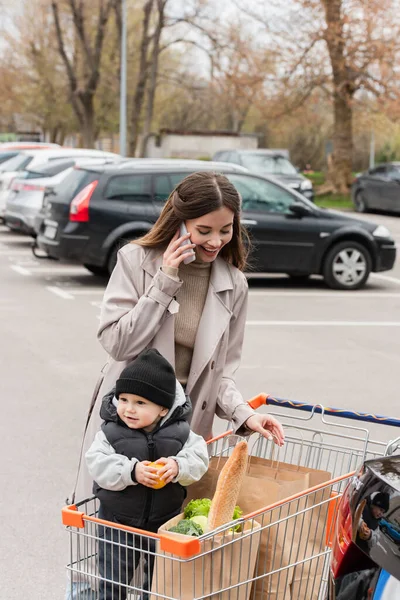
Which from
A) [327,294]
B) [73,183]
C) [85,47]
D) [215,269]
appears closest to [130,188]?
[73,183]

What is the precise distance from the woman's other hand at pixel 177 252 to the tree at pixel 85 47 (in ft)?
125

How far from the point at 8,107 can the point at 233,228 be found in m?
66.0

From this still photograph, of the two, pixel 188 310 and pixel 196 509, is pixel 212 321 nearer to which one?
pixel 188 310

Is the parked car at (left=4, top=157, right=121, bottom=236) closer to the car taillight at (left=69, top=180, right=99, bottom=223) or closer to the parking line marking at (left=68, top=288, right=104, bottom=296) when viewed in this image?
the car taillight at (left=69, top=180, right=99, bottom=223)

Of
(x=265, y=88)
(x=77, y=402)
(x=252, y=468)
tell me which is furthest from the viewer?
(x=265, y=88)

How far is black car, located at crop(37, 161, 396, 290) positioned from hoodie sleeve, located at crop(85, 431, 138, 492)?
10.2 metres

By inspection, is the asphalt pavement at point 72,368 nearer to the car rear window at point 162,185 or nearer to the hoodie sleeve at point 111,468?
the car rear window at point 162,185

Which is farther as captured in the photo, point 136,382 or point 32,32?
point 32,32

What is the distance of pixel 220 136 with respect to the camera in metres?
48.9

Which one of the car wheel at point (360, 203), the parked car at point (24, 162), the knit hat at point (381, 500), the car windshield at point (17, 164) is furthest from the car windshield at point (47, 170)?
the knit hat at point (381, 500)

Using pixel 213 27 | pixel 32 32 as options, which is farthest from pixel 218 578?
pixel 32 32

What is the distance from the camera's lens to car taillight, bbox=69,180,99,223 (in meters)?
13.1

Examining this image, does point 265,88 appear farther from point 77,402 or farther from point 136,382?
point 136,382

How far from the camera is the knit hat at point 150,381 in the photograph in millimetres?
2793
